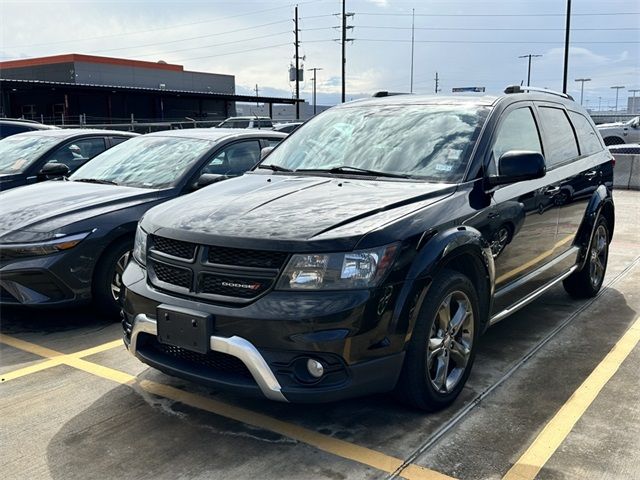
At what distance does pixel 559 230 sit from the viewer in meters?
4.90

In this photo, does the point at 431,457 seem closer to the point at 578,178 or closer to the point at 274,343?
the point at 274,343

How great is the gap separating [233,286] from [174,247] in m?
0.49

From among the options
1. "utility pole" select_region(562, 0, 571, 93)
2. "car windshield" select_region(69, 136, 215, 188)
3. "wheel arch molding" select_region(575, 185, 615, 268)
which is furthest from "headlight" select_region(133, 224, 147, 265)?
"utility pole" select_region(562, 0, 571, 93)

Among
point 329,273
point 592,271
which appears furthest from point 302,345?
point 592,271

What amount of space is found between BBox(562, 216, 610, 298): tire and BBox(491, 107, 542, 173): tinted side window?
1556 millimetres

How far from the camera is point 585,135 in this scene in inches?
228

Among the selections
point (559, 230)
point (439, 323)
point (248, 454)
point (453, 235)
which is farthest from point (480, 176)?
point (248, 454)

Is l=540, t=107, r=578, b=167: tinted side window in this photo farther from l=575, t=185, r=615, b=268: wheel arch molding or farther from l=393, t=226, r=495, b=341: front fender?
l=393, t=226, r=495, b=341: front fender

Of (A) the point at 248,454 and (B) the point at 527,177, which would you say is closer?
(A) the point at 248,454

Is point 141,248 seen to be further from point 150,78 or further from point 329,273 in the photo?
point 150,78

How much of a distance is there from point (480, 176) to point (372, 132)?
871 millimetres

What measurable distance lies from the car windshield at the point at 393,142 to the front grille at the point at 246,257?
4.07ft

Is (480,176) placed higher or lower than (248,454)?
higher

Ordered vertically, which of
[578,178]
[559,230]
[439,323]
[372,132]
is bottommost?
[439,323]
